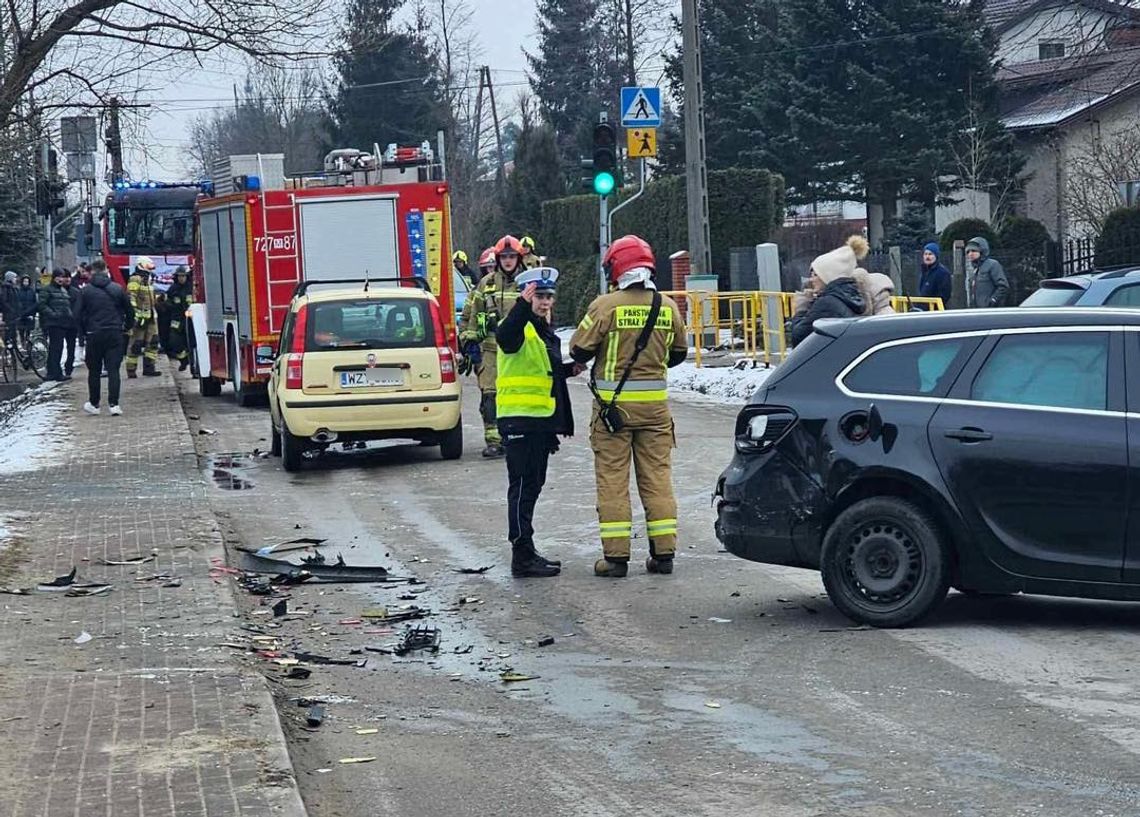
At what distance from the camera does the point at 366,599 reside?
9.92 m

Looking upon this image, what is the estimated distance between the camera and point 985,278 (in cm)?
2050

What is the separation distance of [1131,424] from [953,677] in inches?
56.3

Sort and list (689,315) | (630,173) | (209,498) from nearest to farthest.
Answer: (209,498)
(689,315)
(630,173)

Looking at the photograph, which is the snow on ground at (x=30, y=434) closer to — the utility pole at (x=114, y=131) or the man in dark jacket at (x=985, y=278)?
the utility pole at (x=114, y=131)

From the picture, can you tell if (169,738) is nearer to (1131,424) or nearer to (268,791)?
(268,791)

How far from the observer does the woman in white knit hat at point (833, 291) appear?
47.2 ft

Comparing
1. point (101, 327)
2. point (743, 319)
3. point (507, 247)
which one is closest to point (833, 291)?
point (507, 247)

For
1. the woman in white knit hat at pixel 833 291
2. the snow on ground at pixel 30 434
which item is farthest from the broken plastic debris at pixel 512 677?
the woman in white knit hat at pixel 833 291

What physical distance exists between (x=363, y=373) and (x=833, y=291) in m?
4.21

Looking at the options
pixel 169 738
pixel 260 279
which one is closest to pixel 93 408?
pixel 260 279

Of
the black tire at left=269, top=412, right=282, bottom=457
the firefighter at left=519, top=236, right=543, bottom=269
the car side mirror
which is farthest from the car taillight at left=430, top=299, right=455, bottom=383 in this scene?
the car side mirror

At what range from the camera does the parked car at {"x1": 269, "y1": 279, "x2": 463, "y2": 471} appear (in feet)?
52.4

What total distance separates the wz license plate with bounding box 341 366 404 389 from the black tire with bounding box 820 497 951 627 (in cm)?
802

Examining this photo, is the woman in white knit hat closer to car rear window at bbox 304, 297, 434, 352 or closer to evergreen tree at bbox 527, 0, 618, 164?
car rear window at bbox 304, 297, 434, 352
